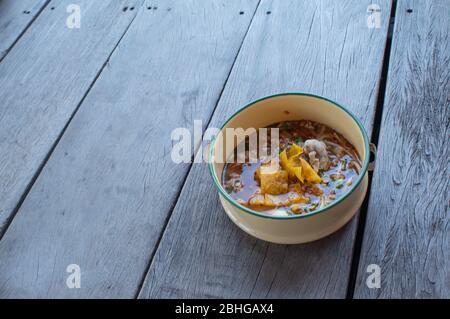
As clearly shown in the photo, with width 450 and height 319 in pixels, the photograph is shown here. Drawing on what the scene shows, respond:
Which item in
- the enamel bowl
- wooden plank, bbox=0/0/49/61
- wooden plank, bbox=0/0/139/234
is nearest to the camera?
the enamel bowl

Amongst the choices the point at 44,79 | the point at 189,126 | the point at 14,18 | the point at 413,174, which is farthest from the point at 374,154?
the point at 14,18

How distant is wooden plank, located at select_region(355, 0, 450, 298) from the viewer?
2.47 ft

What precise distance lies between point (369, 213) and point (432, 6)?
537 mm

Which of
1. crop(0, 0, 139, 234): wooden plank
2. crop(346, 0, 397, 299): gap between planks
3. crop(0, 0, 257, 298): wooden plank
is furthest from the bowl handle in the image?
crop(0, 0, 139, 234): wooden plank

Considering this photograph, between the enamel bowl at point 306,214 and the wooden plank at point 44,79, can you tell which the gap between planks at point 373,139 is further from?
the wooden plank at point 44,79

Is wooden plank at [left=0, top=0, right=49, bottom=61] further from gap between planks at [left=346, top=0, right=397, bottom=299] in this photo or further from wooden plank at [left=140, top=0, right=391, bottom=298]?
gap between planks at [left=346, top=0, right=397, bottom=299]

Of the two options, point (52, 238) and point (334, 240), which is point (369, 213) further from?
point (52, 238)

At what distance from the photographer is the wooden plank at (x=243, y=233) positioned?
775 millimetres

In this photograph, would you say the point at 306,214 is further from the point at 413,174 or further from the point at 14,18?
the point at 14,18

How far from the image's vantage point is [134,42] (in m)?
1.19

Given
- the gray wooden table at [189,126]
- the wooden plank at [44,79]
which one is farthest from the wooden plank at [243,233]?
the wooden plank at [44,79]

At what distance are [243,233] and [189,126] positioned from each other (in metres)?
0.26

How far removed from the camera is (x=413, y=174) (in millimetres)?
856

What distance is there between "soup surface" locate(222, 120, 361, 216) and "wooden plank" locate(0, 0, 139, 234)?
0.38m
